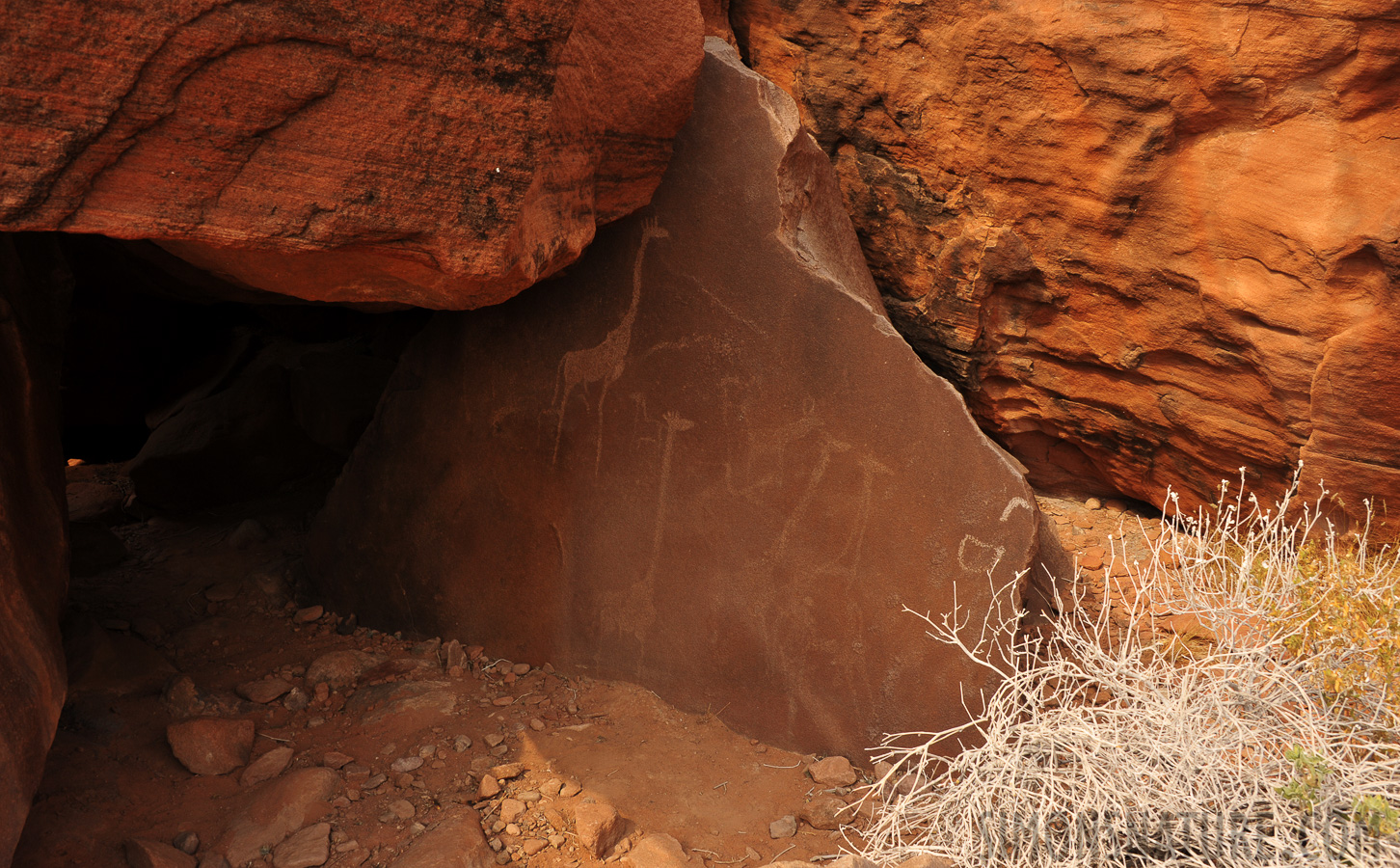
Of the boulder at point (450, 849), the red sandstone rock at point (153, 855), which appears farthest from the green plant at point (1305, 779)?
the red sandstone rock at point (153, 855)

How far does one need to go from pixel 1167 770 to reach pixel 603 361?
1.62m

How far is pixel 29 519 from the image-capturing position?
7.16 feet

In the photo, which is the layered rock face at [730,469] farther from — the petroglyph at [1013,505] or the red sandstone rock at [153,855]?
the red sandstone rock at [153,855]

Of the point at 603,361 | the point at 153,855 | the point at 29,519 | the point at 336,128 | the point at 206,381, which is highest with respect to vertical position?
the point at 336,128

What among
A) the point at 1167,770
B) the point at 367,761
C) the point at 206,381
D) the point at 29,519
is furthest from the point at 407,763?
the point at 206,381

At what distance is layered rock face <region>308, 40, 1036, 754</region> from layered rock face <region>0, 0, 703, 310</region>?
1.36 feet

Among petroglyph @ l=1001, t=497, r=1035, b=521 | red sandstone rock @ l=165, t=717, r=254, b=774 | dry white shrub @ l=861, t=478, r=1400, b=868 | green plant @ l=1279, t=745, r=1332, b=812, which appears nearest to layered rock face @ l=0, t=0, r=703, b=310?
red sandstone rock @ l=165, t=717, r=254, b=774

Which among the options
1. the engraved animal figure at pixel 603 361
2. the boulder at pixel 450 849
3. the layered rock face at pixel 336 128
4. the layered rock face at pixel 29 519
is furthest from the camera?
the engraved animal figure at pixel 603 361

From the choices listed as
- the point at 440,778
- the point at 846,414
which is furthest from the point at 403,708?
the point at 846,414

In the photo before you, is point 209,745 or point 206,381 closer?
point 209,745

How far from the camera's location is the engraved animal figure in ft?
8.71

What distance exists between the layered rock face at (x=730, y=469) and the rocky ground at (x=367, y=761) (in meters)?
0.15

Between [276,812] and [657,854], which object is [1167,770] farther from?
[276,812]

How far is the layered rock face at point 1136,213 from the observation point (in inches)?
97.7
